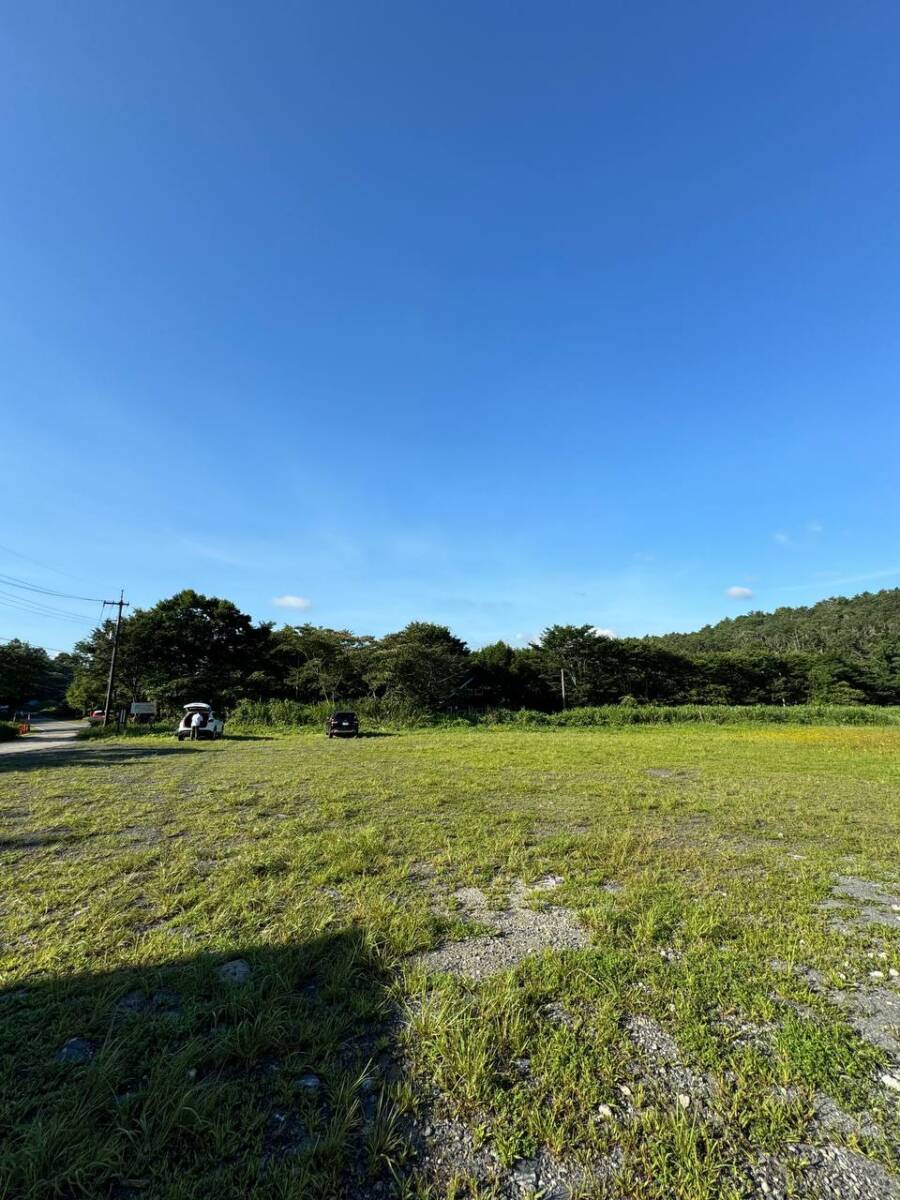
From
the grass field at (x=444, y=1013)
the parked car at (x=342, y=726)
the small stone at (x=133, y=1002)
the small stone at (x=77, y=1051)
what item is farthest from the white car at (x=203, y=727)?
the small stone at (x=77, y=1051)

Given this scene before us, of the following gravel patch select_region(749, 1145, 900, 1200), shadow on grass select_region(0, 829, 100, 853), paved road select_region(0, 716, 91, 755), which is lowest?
gravel patch select_region(749, 1145, 900, 1200)

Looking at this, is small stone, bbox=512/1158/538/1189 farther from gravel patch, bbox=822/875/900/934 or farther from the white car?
the white car

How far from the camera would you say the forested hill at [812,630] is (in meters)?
69.5

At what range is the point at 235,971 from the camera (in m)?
2.91

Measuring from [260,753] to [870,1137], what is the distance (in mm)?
15690

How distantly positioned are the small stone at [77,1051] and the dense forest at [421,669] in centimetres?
2868

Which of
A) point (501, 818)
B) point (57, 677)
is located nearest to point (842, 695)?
point (501, 818)

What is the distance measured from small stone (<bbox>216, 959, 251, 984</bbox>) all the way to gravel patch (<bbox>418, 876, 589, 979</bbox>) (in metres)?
1.00

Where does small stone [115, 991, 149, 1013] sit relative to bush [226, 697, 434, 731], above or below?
below

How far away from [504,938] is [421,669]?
30.6 metres

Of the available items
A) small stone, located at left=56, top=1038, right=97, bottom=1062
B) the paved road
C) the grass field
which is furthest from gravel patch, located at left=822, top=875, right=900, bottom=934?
the paved road

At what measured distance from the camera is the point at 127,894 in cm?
398

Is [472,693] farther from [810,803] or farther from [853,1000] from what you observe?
[853,1000]

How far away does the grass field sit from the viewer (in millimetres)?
1731
